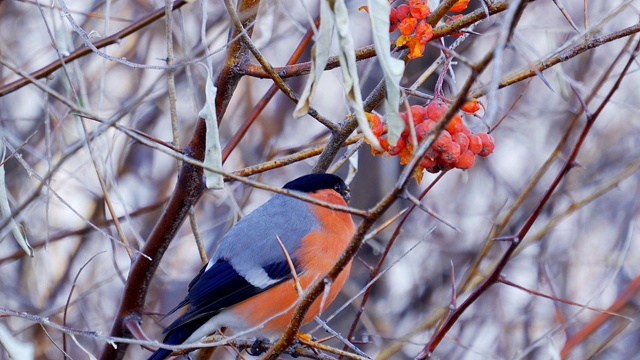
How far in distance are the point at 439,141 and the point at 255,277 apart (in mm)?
1296

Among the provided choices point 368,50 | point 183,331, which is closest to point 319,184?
point 183,331

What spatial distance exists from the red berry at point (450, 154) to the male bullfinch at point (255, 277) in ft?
3.48

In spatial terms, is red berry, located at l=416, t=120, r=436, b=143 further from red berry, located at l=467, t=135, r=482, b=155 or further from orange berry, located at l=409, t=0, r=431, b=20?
orange berry, located at l=409, t=0, r=431, b=20

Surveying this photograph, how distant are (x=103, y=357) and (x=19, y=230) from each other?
0.49 m

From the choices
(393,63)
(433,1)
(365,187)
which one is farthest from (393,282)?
(393,63)

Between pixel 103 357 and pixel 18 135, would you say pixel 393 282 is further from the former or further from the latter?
pixel 103 357

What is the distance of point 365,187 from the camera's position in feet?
13.7

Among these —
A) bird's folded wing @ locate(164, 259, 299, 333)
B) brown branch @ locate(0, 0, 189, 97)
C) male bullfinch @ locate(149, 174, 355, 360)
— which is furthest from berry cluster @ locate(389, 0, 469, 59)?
bird's folded wing @ locate(164, 259, 299, 333)

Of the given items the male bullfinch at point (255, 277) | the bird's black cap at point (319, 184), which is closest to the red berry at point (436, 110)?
the male bullfinch at point (255, 277)

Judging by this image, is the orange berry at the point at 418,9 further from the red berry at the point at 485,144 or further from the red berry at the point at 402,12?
the red berry at the point at 485,144

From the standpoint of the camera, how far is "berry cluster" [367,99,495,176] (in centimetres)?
149

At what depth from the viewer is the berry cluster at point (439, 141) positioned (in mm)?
1485

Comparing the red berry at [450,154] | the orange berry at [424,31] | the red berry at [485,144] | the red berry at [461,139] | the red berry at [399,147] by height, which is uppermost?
the orange berry at [424,31]

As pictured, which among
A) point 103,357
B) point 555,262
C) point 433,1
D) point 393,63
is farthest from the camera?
point 555,262
